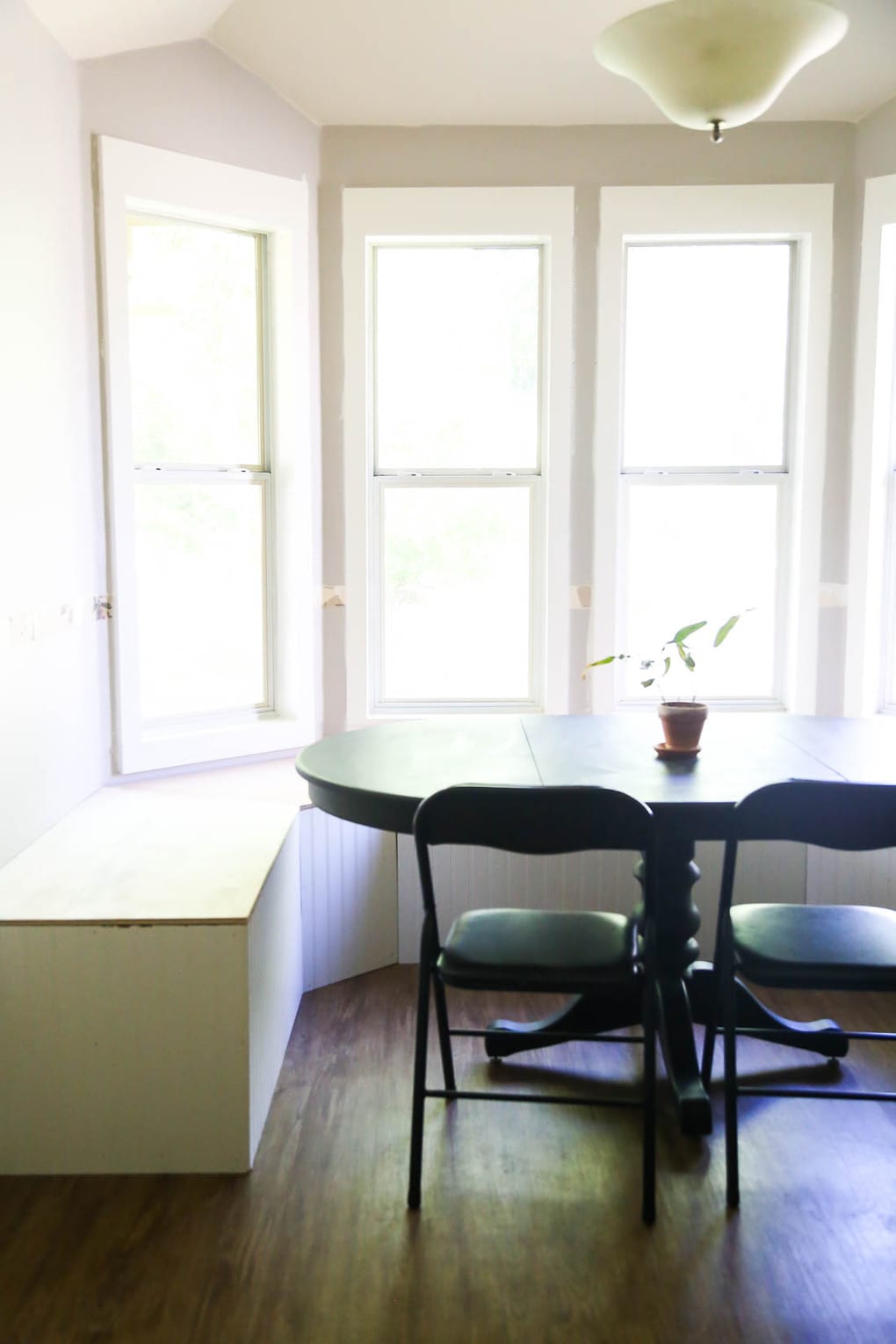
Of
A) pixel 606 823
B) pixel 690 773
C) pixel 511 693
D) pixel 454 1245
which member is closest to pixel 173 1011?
pixel 454 1245

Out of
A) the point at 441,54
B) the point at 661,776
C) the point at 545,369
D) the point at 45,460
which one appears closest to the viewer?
the point at 661,776

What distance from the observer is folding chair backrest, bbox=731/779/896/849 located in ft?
7.77

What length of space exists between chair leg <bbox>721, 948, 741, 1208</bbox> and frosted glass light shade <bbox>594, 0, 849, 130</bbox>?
6.38ft

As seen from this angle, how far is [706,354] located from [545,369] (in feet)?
1.95

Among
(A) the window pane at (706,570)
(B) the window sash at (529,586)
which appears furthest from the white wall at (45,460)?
(A) the window pane at (706,570)

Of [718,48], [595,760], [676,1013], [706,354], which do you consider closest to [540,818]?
[595,760]

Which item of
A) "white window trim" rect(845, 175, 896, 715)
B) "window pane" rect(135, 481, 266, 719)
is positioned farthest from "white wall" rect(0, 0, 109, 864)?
"white window trim" rect(845, 175, 896, 715)

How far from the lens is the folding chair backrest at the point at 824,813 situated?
7.77 feet

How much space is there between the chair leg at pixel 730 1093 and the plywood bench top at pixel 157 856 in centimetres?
104

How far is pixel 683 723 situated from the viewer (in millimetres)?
2928

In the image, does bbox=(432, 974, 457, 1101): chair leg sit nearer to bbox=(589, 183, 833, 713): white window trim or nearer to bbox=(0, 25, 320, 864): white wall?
bbox=(0, 25, 320, 864): white wall

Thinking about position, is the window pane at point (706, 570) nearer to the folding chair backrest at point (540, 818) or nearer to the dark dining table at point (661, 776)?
the dark dining table at point (661, 776)

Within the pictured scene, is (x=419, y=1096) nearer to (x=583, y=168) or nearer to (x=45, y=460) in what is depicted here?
(x=45, y=460)

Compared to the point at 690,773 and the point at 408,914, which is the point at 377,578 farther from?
the point at 690,773
